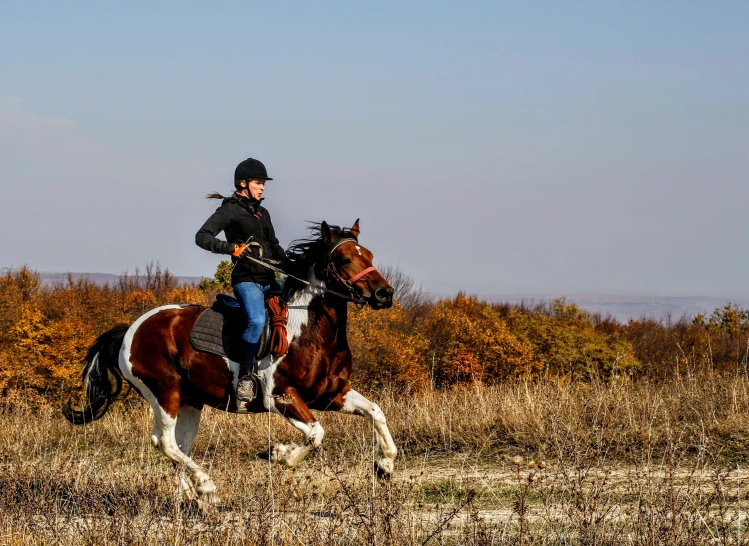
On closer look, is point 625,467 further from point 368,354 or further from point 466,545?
point 368,354

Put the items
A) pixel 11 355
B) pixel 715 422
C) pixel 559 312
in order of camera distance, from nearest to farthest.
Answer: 1. pixel 715 422
2. pixel 11 355
3. pixel 559 312

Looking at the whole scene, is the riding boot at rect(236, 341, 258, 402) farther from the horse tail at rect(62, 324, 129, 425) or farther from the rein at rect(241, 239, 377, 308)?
the horse tail at rect(62, 324, 129, 425)

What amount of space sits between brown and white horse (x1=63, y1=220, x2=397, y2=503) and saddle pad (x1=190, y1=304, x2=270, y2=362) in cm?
9

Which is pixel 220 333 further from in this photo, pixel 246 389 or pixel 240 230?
pixel 240 230

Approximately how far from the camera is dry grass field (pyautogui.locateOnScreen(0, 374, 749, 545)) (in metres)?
5.61

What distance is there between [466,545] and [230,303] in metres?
3.92

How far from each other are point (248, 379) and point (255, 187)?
1.82m

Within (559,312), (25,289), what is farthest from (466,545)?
(559,312)

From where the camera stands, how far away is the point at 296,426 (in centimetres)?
791

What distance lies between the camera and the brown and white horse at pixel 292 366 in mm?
7855

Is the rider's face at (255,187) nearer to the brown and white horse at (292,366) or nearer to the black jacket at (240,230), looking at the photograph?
the black jacket at (240,230)

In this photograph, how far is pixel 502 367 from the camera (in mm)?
29234

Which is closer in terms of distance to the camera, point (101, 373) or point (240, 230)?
point (240, 230)

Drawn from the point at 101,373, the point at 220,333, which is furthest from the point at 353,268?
the point at 101,373
